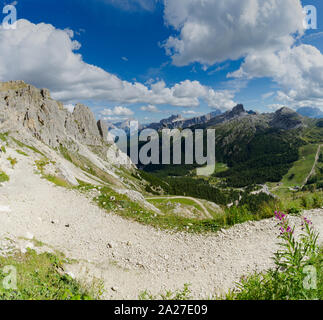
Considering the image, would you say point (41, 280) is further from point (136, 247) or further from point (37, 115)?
point (37, 115)

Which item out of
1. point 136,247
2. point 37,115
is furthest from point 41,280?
point 37,115

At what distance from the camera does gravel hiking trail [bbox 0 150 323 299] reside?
30.1 feet

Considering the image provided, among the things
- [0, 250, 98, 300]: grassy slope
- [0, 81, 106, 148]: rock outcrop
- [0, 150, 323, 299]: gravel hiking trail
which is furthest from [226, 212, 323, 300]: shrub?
[0, 81, 106, 148]: rock outcrop

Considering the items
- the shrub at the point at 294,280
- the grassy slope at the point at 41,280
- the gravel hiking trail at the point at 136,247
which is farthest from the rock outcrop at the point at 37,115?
the shrub at the point at 294,280

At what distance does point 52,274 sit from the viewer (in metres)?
8.02

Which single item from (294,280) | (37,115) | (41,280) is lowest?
(41,280)

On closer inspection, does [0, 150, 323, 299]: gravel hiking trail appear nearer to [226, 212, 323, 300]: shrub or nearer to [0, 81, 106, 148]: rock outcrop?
[226, 212, 323, 300]: shrub

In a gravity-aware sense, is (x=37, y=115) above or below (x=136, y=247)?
above

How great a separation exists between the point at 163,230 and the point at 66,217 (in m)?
7.62

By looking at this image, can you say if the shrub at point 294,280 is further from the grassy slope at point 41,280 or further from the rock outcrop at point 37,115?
the rock outcrop at point 37,115

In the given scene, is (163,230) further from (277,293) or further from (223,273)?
(277,293)

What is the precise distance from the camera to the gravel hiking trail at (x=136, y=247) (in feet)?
30.1

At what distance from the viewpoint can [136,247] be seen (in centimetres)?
1223
